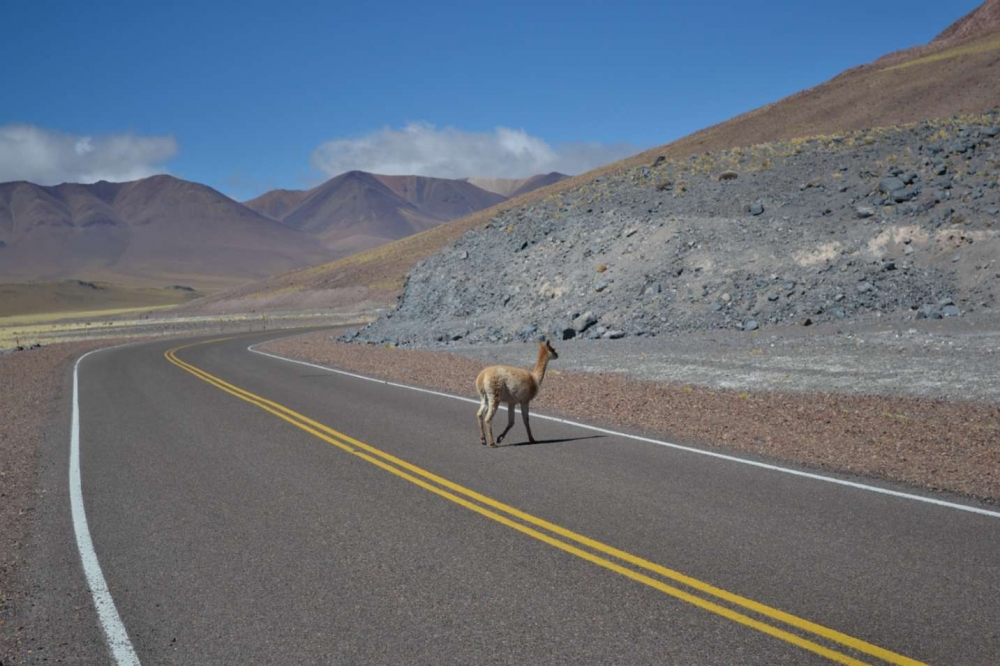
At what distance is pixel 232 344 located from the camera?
41375mm

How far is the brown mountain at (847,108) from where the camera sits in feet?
217

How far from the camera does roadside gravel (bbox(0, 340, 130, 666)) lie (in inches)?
229

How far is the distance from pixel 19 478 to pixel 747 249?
1061 inches

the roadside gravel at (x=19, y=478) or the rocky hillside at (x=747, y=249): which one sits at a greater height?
the rocky hillside at (x=747, y=249)

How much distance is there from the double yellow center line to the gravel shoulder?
3181 mm

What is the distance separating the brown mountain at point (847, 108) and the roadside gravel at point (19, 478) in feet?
163

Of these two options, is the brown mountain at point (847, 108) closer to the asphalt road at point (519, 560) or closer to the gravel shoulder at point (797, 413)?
the gravel shoulder at point (797, 413)

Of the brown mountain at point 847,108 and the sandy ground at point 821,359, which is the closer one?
the sandy ground at point 821,359

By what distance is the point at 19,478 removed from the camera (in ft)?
34.8

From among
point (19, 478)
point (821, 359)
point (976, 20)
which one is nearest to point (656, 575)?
point (19, 478)

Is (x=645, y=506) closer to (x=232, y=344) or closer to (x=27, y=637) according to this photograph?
(x=27, y=637)

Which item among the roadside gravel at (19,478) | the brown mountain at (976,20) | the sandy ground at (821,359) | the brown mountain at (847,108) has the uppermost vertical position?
the brown mountain at (976,20)

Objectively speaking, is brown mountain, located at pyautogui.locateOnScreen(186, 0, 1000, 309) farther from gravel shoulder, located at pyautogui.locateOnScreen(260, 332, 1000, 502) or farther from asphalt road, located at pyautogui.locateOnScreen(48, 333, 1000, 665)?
asphalt road, located at pyautogui.locateOnScreen(48, 333, 1000, 665)

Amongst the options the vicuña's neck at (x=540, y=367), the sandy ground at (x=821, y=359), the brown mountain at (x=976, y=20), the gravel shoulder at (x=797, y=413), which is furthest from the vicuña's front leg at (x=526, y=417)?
the brown mountain at (x=976, y=20)
